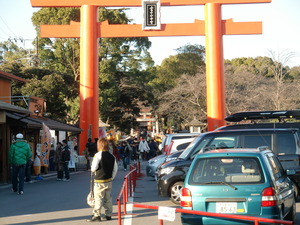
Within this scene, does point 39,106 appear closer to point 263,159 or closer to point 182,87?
point 263,159

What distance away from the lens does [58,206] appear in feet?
39.8

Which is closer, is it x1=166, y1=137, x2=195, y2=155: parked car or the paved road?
the paved road

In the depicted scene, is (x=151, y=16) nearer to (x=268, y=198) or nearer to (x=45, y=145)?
(x=45, y=145)

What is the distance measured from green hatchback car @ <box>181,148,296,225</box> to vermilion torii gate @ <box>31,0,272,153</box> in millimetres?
21311

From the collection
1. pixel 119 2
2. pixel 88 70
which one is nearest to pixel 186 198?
pixel 119 2

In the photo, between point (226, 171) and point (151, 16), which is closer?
point (226, 171)

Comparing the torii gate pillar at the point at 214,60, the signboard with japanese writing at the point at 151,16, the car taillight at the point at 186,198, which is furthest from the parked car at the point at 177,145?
the signboard with japanese writing at the point at 151,16

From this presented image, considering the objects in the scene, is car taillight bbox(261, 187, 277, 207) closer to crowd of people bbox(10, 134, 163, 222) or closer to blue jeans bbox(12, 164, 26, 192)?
crowd of people bbox(10, 134, 163, 222)

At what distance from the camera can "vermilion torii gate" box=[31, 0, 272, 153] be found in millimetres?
29031

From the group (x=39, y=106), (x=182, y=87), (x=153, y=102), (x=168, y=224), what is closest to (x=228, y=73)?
(x=182, y=87)

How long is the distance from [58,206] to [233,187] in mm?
6195

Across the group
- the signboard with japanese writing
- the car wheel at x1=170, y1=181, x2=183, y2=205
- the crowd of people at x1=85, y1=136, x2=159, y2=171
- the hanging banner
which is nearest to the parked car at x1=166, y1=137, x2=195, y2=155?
the crowd of people at x1=85, y1=136, x2=159, y2=171

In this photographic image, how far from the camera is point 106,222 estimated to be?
9633 millimetres

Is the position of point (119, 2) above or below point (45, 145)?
above
